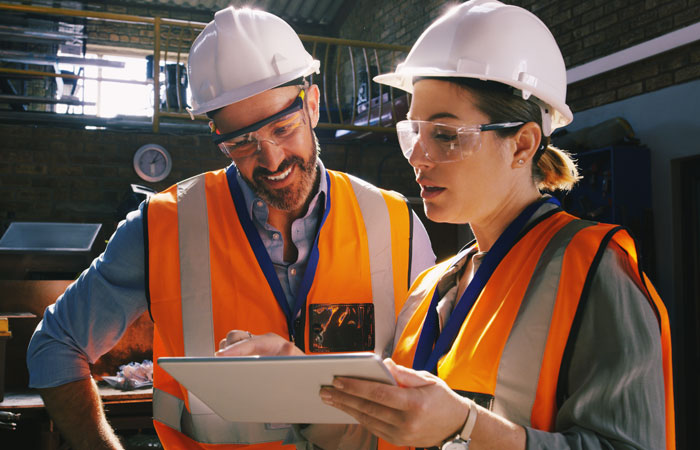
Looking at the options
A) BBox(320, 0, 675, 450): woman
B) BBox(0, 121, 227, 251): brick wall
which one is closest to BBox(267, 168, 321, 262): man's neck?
BBox(320, 0, 675, 450): woman

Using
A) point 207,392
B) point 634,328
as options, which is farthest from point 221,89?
point 634,328

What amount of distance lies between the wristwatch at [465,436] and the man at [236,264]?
0.79 m

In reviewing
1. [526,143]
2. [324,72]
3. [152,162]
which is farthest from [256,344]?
[324,72]

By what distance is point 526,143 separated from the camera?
132 cm

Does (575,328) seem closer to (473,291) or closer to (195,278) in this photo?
(473,291)

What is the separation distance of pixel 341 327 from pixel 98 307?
2.38 feet

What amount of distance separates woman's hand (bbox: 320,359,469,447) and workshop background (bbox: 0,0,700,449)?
2.91 metres

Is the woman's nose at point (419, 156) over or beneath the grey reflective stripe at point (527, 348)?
over

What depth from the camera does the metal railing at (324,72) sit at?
22.4ft

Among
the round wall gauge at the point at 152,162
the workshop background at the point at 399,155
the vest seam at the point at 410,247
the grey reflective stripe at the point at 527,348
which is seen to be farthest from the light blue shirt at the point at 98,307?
the round wall gauge at the point at 152,162

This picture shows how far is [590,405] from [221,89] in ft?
4.52

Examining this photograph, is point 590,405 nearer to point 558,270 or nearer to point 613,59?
point 558,270

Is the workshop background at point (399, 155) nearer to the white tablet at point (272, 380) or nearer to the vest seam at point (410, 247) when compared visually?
the vest seam at point (410, 247)

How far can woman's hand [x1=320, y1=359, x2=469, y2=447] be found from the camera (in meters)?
0.95
